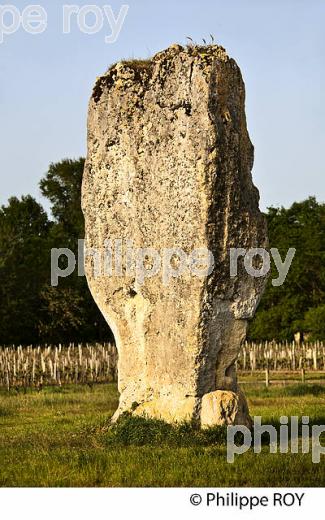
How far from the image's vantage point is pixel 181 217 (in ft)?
48.9

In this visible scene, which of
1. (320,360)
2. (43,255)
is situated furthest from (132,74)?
(43,255)

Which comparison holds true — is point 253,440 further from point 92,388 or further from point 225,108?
point 92,388

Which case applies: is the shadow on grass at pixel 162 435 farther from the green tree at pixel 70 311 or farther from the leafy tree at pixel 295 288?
the leafy tree at pixel 295 288

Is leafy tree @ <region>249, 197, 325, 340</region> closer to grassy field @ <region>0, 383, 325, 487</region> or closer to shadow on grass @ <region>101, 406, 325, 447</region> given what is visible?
grassy field @ <region>0, 383, 325, 487</region>

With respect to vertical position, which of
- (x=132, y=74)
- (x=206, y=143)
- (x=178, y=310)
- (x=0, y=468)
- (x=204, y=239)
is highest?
(x=132, y=74)

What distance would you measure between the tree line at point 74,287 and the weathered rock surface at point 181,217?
2545 cm

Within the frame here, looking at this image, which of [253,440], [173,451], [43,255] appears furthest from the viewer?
[43,255]

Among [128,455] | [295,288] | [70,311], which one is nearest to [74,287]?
[70,311]

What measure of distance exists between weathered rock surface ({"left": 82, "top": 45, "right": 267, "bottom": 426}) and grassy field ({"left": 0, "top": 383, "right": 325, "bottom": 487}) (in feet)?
2.37

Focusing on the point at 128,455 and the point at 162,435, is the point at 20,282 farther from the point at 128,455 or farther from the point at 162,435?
the point at 128,455

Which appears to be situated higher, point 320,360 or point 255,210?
point 255,210

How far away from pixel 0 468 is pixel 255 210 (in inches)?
210

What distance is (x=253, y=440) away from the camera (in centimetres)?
1480

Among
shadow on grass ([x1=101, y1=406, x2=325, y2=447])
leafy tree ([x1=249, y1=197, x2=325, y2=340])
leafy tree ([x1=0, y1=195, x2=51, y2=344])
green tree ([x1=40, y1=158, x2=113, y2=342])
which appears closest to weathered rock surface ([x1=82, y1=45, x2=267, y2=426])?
shadow on grass ([x1=101, y1=406, x2=325, y2=447])
